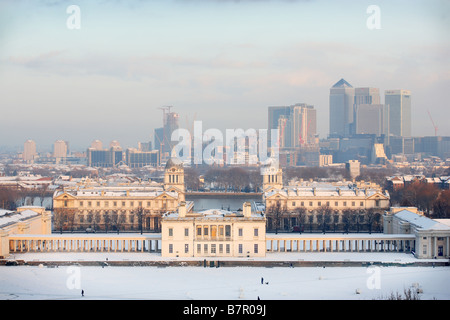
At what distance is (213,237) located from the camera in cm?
2552

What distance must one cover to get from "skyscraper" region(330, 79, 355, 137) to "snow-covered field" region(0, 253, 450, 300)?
457 feet

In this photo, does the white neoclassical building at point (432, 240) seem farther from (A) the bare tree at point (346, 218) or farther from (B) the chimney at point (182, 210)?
(B) the chimney at point (182, 210)

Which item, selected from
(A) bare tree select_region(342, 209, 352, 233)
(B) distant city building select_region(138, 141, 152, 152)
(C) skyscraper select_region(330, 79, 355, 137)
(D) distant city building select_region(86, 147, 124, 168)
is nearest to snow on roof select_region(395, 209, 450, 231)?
(A) bare tree select_region(342, 209, 352, 233)

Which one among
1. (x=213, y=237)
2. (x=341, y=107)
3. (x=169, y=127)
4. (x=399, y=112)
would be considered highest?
(x=341, y=107)

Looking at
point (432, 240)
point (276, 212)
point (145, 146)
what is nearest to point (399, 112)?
point (145, 146)

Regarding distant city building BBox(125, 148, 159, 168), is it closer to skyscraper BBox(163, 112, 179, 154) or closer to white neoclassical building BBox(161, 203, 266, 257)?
skyscraper BBox(163, 112, 179, 154)

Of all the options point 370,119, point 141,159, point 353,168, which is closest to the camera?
point 353,168

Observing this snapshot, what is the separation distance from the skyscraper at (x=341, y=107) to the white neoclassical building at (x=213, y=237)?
449 feet

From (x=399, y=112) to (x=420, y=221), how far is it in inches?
4708

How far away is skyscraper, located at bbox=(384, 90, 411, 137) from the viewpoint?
13962cm

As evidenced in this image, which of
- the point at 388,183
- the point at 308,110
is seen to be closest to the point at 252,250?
the point at 388,183

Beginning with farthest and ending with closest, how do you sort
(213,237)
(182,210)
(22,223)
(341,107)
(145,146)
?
1. (341,107)
2. (145,146)
3. (22,223)
4. (182,210)
5. (213,237)

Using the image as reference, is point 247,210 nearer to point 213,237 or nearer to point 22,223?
point 213,237
